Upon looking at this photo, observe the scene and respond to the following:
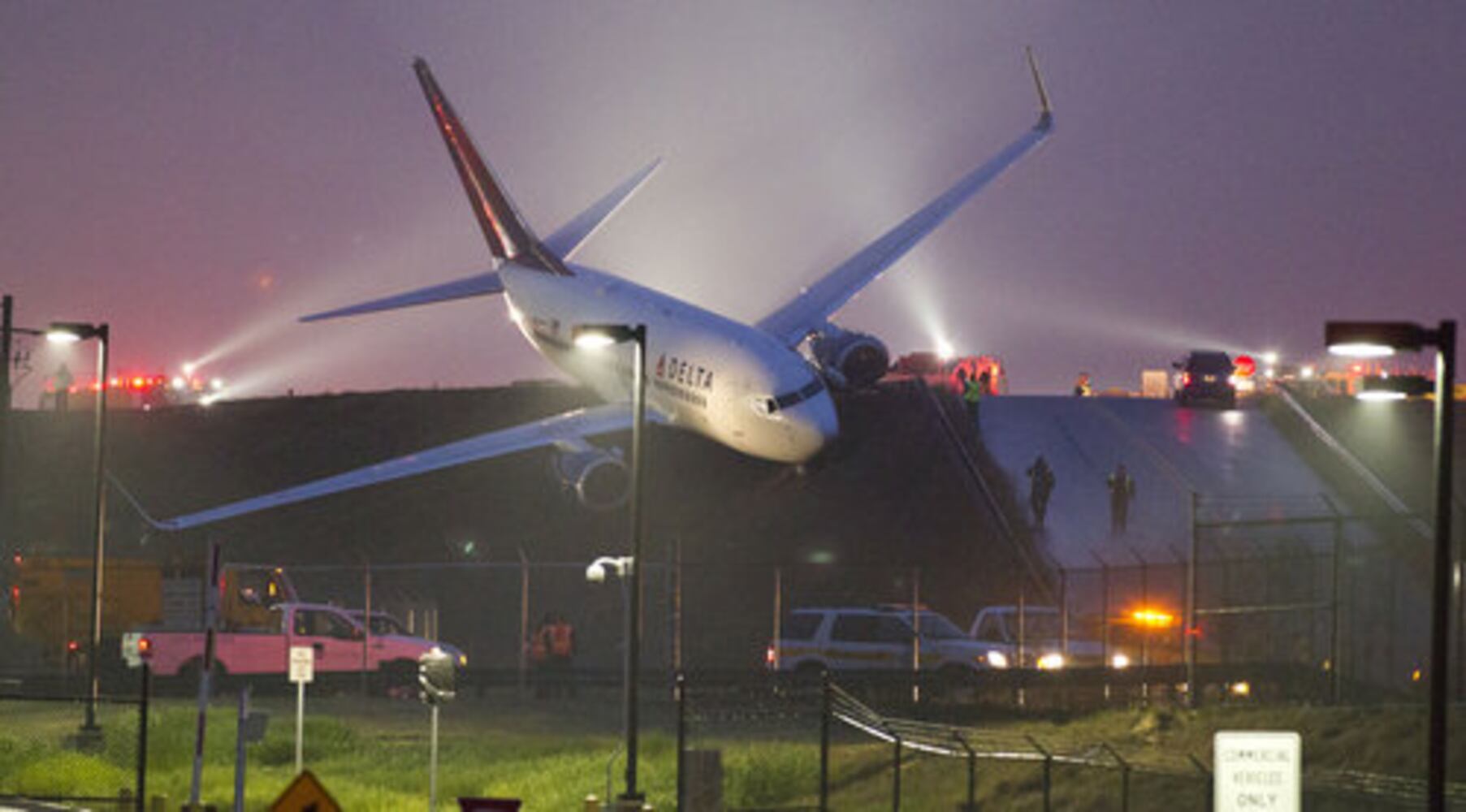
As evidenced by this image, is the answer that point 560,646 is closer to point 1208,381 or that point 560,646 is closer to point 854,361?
point 854,361

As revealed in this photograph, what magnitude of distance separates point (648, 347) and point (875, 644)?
1347 cm

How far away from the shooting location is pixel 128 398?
10888cm

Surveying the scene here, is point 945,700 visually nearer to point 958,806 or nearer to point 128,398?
point 958,806

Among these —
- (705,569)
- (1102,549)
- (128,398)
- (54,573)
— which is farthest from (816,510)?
(128,398)

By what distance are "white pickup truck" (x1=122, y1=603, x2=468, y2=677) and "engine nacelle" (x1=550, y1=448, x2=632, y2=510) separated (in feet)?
30.8

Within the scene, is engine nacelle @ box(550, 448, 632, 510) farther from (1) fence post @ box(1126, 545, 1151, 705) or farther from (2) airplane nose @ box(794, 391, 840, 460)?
(1) fence post @ box(1126, 545, 1151, 705)

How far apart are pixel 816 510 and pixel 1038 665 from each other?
2139 cm

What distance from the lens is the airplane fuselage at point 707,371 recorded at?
49.6 metres

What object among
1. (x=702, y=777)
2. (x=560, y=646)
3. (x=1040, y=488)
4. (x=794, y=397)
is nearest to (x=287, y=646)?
(x=560, y=646)

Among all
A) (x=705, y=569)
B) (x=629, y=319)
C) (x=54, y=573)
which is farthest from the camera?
(x=705, y=569)

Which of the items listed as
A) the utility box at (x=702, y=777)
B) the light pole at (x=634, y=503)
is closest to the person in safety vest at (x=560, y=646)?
the light pole at (x=634, y=503)

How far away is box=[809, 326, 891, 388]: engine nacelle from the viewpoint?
57.9 m

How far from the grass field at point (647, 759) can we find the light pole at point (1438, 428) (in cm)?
867

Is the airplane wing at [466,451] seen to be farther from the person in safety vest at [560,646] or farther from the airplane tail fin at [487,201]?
the person in safety vest at [560,646]
